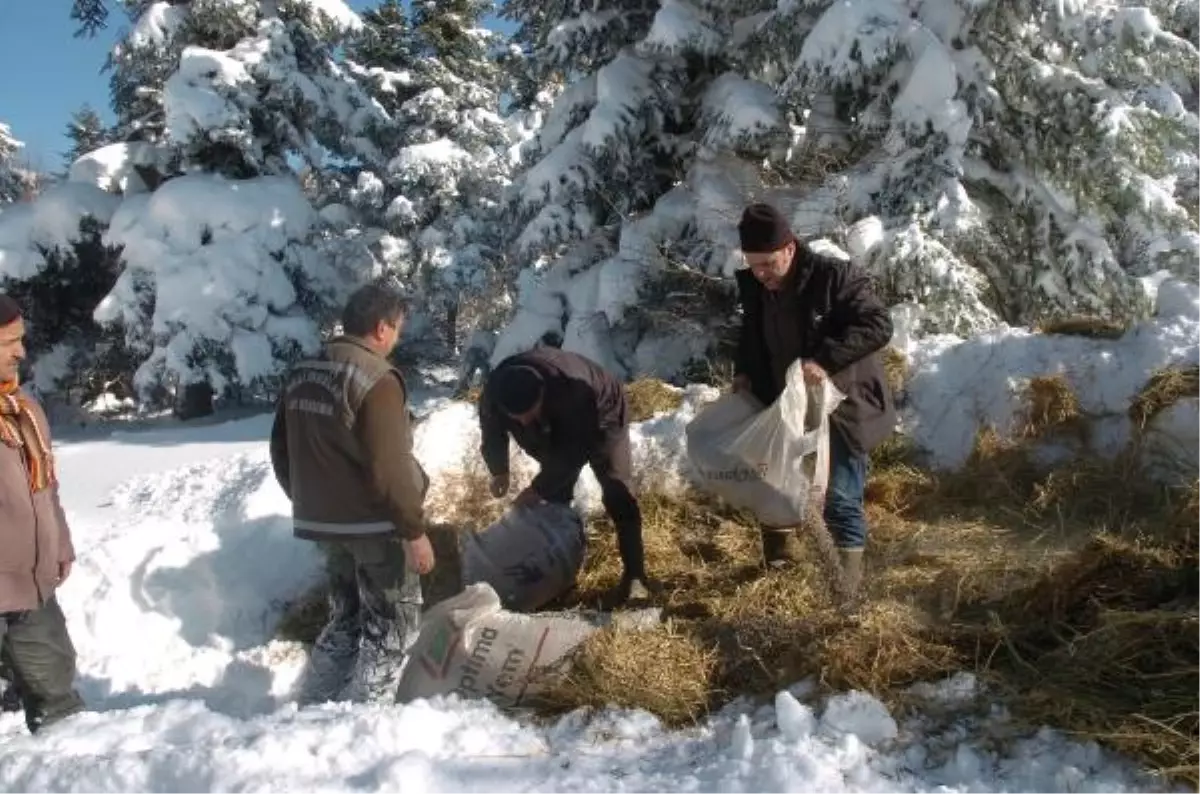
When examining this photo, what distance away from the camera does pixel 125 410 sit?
49.9 ft

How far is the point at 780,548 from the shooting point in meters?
3.94

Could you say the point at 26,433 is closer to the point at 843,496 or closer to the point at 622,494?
the point at 622,494

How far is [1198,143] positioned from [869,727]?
8893mm

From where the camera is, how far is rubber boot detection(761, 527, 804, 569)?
12.7ft

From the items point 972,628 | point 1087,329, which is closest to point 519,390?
point 972,628

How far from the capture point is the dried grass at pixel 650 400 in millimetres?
5648

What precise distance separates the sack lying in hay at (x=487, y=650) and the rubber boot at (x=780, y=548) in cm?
104

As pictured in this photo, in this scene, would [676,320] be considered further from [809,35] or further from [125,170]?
[125,170]

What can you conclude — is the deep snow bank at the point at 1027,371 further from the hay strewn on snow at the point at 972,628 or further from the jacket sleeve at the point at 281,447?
the jacket sleeve at the point at 281,447

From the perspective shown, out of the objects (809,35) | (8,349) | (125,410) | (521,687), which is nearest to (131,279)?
(125,410)

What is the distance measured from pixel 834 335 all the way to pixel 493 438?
1.55m

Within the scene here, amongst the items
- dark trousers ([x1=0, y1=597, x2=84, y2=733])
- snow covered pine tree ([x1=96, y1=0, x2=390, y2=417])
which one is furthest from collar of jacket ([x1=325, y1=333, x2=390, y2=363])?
snow covered pine tree ([x1=96, y1=0, x2=390, y2=417])

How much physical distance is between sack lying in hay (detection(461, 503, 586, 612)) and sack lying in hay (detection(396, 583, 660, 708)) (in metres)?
0.82

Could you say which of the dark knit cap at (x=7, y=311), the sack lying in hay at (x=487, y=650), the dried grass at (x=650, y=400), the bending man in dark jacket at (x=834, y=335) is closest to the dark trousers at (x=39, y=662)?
the dark knit cap at (x=7, y=311)
